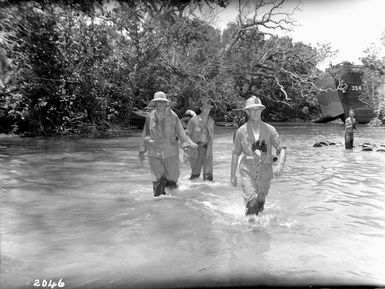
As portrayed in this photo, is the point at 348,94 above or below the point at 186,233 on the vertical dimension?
above

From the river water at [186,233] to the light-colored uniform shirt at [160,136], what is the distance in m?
0.90

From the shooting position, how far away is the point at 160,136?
7.19 m

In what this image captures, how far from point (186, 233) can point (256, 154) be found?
1.41 metres

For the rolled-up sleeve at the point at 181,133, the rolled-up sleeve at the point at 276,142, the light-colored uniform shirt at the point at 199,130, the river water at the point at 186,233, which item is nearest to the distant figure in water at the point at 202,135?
the light-colored uniform shirt at the point at 199,130

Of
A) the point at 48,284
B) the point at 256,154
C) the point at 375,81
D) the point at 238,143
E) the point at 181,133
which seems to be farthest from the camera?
the point at 375,81

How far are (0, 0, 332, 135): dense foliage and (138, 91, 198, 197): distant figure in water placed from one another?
2.75 meters

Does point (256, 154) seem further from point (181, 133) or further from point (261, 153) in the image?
point (181, 133)

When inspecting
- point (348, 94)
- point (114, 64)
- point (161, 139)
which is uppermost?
point (114, 64)

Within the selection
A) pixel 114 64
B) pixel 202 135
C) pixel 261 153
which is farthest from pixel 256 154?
pixel 114 64

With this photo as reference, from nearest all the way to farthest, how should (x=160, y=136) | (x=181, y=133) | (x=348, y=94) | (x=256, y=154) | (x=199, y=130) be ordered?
(x=256, y=154) < (x=160, y=136) < (x=181, y=133) < (x=199, y=130) < (x=348, y=94)

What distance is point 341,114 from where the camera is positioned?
44844 mm

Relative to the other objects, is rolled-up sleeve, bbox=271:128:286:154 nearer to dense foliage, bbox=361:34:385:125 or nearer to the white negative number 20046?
the white negative number 20046

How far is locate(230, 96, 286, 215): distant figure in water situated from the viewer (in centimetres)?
544

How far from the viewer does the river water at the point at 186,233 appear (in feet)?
13.1
